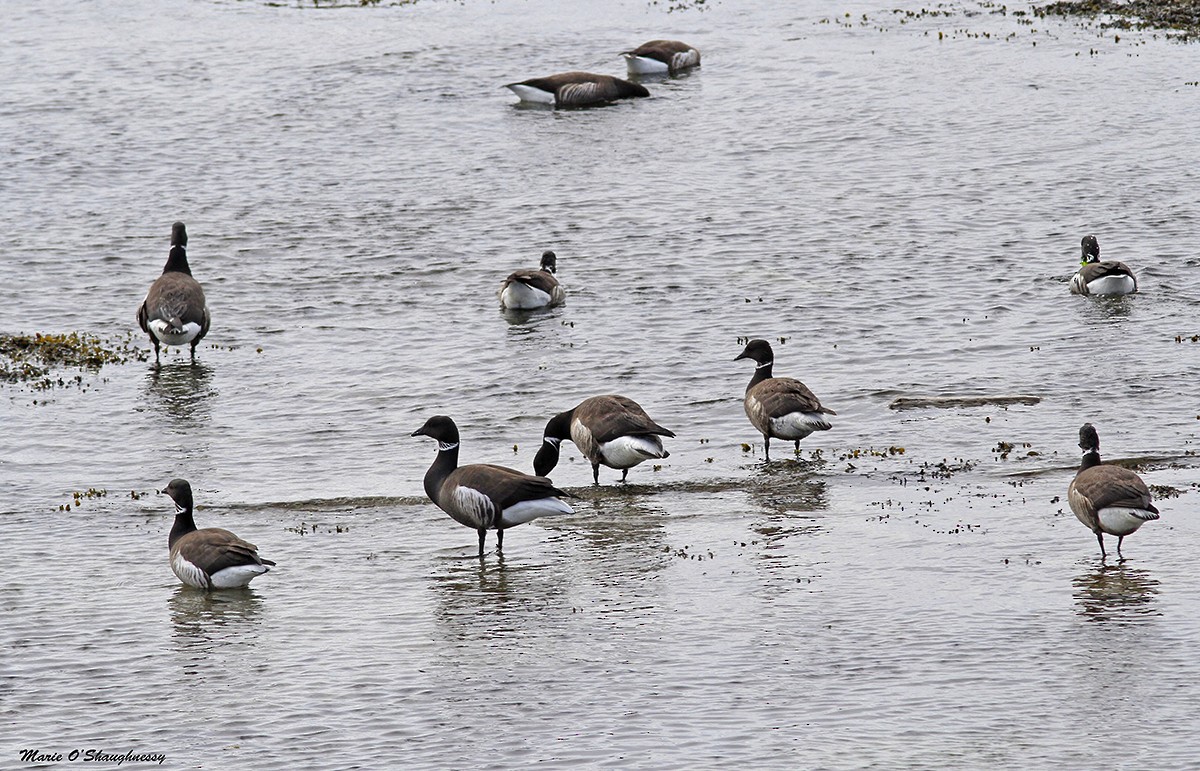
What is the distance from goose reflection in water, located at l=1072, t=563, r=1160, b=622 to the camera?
11836mm

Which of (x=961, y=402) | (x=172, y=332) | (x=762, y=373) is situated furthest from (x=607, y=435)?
(x=172, y=332)

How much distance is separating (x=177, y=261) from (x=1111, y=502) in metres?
15.7

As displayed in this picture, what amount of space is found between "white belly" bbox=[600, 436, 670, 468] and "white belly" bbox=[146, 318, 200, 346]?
823 cm

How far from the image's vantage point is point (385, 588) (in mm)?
13320

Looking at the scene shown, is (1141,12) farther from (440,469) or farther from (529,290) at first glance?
(440,469)

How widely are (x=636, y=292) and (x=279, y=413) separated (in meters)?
7.51

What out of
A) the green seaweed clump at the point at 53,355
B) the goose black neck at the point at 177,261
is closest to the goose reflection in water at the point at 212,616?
the green seaweed clump at the point at 53,355

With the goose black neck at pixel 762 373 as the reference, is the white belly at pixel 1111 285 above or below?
above

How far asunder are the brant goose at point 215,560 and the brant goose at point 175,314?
8533mm

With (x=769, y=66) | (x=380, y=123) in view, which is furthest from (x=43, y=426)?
(x=769, y=66)

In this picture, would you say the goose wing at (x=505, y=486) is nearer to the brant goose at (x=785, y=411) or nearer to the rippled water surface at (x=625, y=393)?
the rippled water surface at (x=625, y=393)

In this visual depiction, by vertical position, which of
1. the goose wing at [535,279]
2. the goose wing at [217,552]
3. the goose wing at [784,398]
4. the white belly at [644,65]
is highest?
the white belly at [644,65]
